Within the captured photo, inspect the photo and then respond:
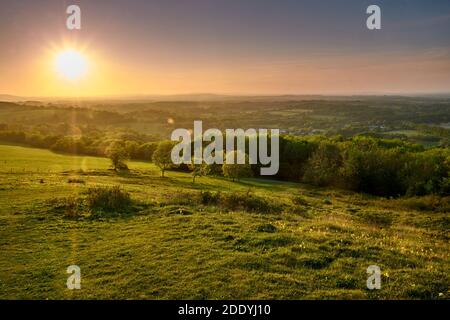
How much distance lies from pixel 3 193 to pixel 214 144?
60.4 metres

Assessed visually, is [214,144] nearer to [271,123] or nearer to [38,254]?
[38,254]

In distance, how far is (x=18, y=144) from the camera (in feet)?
332

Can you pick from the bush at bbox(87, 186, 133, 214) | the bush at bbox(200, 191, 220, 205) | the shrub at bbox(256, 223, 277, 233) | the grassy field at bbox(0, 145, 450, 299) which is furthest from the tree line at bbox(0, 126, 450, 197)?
the shrub at bbox(256, 223, 277, 233)

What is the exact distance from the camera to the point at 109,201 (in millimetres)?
24438

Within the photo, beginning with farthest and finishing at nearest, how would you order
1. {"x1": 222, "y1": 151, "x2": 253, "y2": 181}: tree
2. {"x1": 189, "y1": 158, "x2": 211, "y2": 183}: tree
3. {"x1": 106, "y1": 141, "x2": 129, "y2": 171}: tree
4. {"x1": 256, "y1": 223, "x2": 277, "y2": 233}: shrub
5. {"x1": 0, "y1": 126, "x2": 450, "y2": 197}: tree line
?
{"x1": 106, "y1": 141, "x2": 129, "y2": 171}: tree < {"x1": 189, "y1": 158, "x2": 211, "y2": 183}: tree < {"x1": 222, "y1": 151, "x2": 253, "y2": 181}: tree < {"x1": 0, "y1": 126, "x2": 450, "y2": 197}: tree line < {"x1": 256, "y1": 223, "x2": 277, "y2": 233}: shrub

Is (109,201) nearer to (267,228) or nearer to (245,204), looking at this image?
(245,204)

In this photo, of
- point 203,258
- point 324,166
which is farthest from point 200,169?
point 203,258

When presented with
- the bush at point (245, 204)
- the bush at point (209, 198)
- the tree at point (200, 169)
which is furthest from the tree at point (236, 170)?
the bush at point (209, 198)

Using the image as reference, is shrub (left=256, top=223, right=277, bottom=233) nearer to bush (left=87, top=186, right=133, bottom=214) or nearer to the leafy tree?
bush (left=87, top=186, right=133, bottom=214)

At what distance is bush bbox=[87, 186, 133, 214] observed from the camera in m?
23.6

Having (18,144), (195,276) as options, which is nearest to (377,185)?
(195,276)

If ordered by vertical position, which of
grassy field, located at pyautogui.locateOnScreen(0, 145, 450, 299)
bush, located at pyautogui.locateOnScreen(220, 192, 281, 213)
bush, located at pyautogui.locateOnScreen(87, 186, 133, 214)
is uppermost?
bush, located at pyautogui.locateOnScreen(87, 186, 133, 214)

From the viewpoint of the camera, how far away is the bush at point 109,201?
23633mm

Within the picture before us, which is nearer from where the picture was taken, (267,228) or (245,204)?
(267,228)
